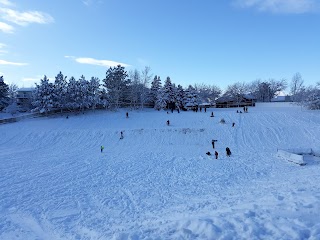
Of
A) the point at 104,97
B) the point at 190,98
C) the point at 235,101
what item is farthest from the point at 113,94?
the point at 235,101

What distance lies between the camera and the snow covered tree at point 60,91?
5093 centimetres

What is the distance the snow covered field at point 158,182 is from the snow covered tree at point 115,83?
643 inches

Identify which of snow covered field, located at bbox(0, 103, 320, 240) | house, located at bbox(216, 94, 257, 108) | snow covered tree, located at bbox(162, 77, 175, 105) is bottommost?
snow covered field, located at bbox(0, 103, 320, 240)

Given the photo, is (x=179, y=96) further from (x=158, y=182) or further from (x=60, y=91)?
(x=158, y=182)

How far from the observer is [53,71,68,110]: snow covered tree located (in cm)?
5093

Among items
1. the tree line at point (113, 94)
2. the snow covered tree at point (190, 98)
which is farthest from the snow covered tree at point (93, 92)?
the snow covered tree at point (190, 98)

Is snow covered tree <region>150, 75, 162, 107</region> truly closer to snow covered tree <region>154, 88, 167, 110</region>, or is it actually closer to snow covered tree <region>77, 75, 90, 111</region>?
A: snow covered tree <region>154, 88, 167, 110</region>

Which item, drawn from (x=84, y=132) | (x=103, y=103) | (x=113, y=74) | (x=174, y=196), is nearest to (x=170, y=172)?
(x=174, y=196)

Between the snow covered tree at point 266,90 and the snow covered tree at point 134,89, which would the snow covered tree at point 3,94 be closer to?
the snow covered tree at point 134,89

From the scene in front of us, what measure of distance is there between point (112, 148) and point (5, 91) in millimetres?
37797

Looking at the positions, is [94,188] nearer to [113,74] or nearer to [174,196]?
[174,196]

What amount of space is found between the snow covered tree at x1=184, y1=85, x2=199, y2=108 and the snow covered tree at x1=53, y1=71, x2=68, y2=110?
2892 centimetres

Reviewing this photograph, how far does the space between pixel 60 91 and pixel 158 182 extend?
42.7 metres

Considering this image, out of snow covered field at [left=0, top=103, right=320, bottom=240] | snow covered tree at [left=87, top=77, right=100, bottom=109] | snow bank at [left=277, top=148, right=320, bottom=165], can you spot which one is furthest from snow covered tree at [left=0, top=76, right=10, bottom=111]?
snow bank at [left=277, top=148, right=320, bottom=165]
